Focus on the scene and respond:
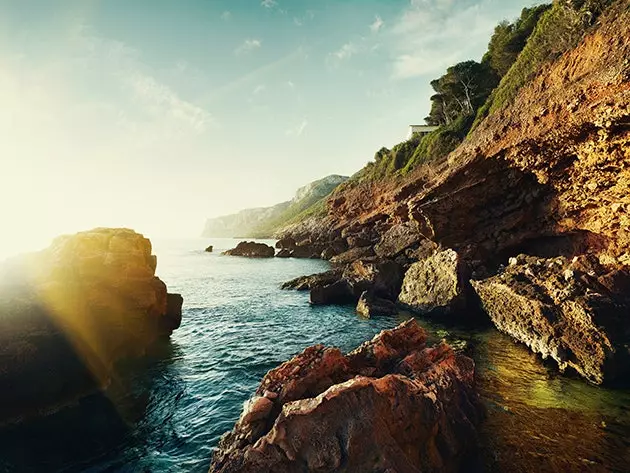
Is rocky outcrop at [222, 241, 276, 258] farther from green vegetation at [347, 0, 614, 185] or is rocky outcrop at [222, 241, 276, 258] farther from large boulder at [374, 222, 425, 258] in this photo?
large boulder at [374, 222, 425, 258]

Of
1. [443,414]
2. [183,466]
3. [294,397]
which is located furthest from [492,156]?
[183,466]

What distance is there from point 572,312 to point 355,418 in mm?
12664

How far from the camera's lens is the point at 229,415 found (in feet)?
41.9

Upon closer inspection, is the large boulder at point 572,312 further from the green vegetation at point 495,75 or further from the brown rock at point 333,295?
the green vegetation at point 495,75

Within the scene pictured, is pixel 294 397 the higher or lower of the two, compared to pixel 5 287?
lower

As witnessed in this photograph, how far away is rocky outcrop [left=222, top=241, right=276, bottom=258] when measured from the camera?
278ft

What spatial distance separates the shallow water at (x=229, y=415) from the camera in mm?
9953

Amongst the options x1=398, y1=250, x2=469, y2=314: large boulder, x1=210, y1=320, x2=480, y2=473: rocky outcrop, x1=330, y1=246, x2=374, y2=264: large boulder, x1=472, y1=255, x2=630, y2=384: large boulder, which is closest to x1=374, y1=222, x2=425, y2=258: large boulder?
x1=330, y1=246, x2=374, y2=264: large boulder

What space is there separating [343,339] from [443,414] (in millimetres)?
11995

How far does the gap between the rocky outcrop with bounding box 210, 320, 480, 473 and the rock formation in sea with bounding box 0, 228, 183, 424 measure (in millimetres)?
8977

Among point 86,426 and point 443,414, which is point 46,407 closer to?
point 86,426

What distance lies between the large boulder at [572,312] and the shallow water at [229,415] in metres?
0.88

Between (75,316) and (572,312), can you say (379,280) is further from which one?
(75,316)

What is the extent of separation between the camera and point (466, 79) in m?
67.2
